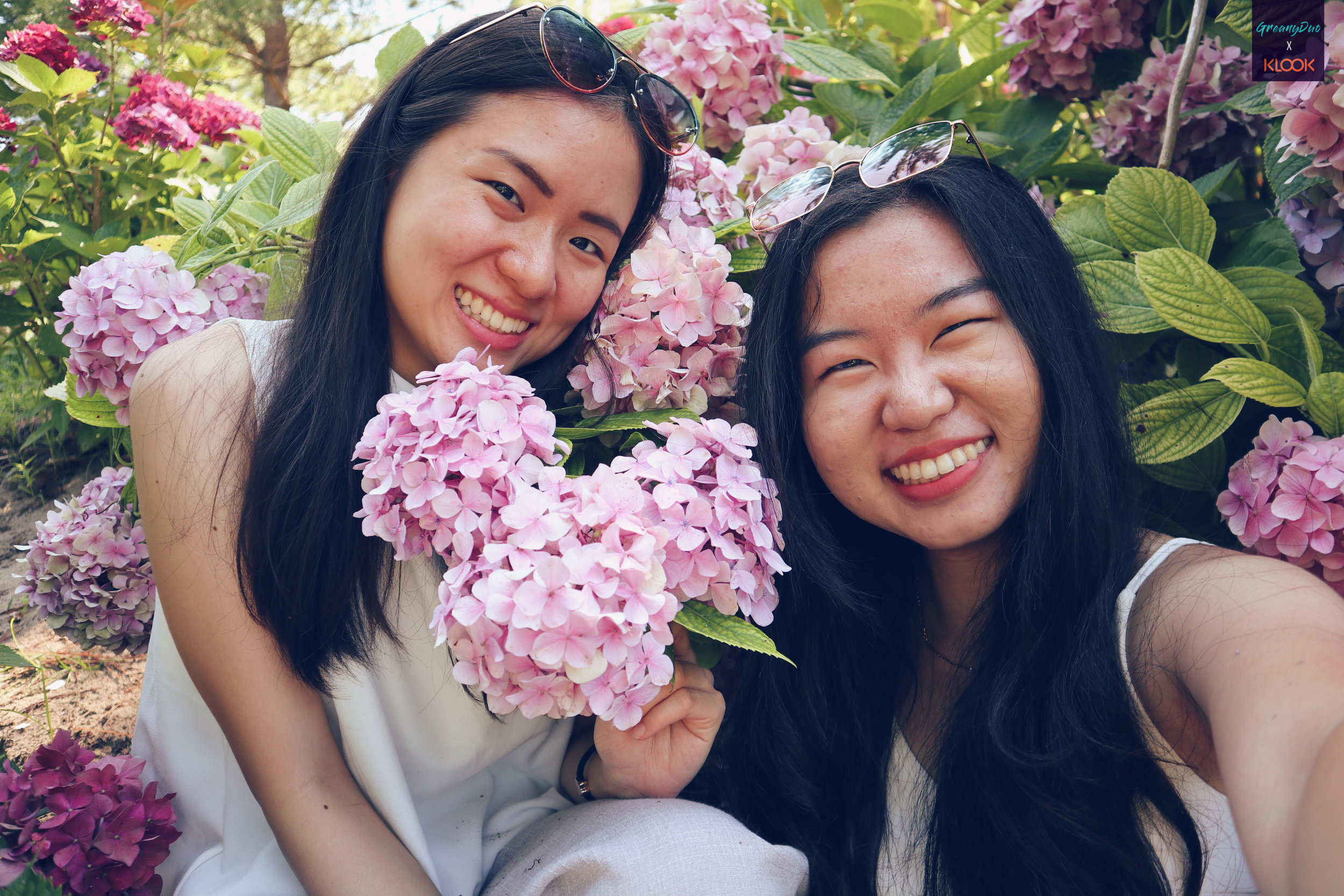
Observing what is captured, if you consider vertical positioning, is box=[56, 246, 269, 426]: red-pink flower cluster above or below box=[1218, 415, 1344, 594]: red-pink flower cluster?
above

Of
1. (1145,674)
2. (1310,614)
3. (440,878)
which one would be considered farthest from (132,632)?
(1310,614)

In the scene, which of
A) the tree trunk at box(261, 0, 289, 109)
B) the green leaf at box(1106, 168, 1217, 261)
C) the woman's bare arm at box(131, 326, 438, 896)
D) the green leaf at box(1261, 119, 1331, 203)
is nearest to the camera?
the woman's bare arm at box(131, 326, 438, 896)

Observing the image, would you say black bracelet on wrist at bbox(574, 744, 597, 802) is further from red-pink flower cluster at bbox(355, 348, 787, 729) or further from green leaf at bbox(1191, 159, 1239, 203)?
green leaf at bbox(1191, 159, 1239, 203)

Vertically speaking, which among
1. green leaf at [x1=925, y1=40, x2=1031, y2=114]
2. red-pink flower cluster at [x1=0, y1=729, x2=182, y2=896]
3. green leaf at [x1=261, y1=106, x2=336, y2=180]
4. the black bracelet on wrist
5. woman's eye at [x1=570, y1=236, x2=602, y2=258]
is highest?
green leaf at [x1=925, y1=40, x2=1031, y2=114]

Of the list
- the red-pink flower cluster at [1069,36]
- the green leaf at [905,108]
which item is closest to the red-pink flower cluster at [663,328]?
the green leaf at [905,108]

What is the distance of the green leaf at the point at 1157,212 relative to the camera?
180cm

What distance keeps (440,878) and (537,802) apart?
238 millimetres

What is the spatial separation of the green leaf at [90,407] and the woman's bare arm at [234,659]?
1.62ft

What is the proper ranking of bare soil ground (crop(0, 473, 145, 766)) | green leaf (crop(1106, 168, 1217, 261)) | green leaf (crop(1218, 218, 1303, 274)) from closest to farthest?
green leaf (crop(1106, 168, 1217, 261)) < green leaf (crop(1218, 218, 1303, 274)) < bare soil ground (crop(0, 473, 145, 766))

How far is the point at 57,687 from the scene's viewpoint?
254cm

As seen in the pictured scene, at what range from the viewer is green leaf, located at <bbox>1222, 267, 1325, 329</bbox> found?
69.1 inches

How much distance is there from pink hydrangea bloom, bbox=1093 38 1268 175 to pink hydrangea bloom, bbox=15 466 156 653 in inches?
107

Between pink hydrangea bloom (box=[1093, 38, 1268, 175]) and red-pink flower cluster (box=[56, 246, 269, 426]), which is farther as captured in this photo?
pink hydrangea bloom (box=[1093, 38, 1268, 175])

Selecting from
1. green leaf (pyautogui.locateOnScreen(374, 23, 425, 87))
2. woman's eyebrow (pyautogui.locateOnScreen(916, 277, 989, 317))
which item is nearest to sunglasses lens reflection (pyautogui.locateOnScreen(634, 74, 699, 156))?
woman's eyebrow (pyautogui.locateOnScreen(916, 277, 989, 317))
